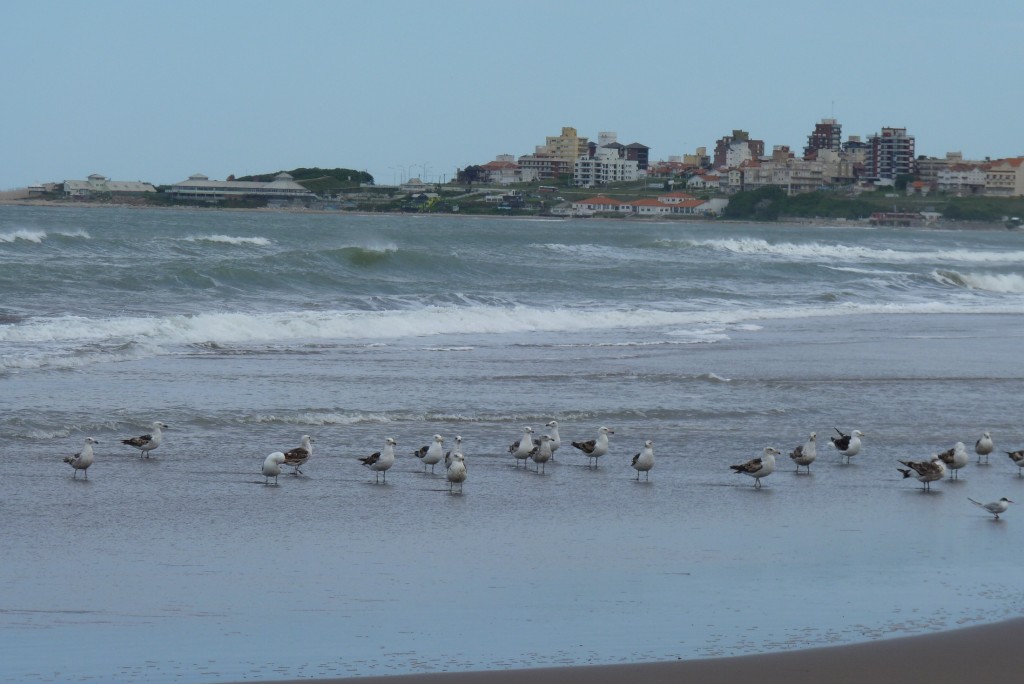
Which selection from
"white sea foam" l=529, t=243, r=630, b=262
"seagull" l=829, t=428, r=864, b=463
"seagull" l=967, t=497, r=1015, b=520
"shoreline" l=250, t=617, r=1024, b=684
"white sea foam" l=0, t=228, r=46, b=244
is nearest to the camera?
"shoreline" l=250, t=617, r=1024, b=684

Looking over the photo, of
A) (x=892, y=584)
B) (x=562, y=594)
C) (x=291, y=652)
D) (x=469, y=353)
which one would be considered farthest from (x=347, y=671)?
(x=469, y=353)

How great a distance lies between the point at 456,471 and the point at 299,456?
131cm

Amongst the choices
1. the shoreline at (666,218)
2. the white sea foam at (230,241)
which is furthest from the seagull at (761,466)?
the shoreline at (666,218)

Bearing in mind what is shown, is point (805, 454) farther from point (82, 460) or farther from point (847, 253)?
point (847, 253)

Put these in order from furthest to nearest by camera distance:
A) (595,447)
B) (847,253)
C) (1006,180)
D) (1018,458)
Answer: (1006,180)
(847,253)
(1018,458)
(595,447)

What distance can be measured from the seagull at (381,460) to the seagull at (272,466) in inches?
27.5

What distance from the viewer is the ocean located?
22.2ft

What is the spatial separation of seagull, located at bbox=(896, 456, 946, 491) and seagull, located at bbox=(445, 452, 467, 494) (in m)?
3.56

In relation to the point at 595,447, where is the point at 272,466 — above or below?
above

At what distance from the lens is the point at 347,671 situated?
19.9 ft

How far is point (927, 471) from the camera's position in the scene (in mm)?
11117

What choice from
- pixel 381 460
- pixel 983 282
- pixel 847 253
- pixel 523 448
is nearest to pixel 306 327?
pixel 523 448

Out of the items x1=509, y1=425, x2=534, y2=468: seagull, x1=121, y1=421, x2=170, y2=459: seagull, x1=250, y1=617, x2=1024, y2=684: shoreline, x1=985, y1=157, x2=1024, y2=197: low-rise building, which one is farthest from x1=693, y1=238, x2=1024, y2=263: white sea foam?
x1=985, y1=157, x2=1024, y2=197: low-rise building

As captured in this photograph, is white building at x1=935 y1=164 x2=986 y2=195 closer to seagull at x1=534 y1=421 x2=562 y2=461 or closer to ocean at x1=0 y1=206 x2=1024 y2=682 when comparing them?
ocean at x1=0 y1=206 x2=1024 y2=682
